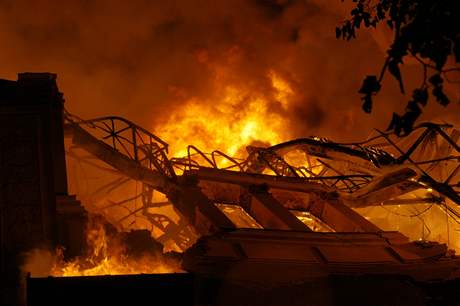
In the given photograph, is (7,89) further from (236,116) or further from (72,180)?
(236,116)

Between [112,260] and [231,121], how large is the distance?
15467mm

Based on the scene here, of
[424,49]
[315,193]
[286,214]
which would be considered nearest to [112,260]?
[286,214]

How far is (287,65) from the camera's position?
28.5 m

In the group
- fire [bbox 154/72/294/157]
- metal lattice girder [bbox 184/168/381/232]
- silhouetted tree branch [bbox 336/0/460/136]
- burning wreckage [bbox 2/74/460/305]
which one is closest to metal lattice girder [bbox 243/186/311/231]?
burning wreckage [bbox 2/74/460/305]

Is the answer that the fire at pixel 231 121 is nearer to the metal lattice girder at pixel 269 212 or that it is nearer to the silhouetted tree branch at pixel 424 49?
the metal lattice girder at pixel 269 212

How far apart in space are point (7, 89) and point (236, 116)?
54.8 ft

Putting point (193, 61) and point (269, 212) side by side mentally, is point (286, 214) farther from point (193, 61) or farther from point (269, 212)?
point (193, 61)

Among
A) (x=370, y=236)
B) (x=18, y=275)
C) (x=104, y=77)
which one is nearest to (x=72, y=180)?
(x=104, y=77)

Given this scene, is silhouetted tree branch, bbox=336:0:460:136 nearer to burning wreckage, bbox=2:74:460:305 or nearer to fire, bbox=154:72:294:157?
burning wreckage, bbox=2:74:460:305

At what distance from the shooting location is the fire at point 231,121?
984 inches

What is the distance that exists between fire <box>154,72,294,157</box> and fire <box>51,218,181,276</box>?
12408 mm

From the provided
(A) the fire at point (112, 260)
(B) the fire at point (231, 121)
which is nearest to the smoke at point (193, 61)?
(B) the fire at point (231, 121)

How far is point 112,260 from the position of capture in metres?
11.6

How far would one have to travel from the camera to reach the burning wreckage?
10.7 m
